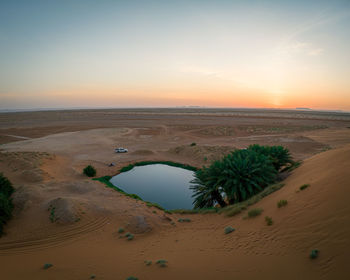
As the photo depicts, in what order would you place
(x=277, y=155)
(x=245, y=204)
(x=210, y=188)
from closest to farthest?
(x=245, y=204), (x=210, y=188), (x=277, y=155)

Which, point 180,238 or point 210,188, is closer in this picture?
point 180,238

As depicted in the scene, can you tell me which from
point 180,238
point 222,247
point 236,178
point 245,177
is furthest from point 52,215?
point 245,177

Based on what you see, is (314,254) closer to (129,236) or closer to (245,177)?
(245,177)

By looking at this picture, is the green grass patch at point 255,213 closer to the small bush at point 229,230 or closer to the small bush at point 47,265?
the small bush at point 229,230

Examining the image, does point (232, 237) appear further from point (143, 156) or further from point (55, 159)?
point (55, 159)

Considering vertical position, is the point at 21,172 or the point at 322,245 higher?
the point at 322,245

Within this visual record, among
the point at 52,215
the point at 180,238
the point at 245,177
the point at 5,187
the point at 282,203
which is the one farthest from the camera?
the point at 5,187

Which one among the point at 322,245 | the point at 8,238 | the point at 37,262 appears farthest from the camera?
the point at 8,238

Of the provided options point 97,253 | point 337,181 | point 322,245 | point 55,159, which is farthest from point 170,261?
point 55,159

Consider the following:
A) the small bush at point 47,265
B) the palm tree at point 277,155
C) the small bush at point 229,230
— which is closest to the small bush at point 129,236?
the small bush at point 47,265
